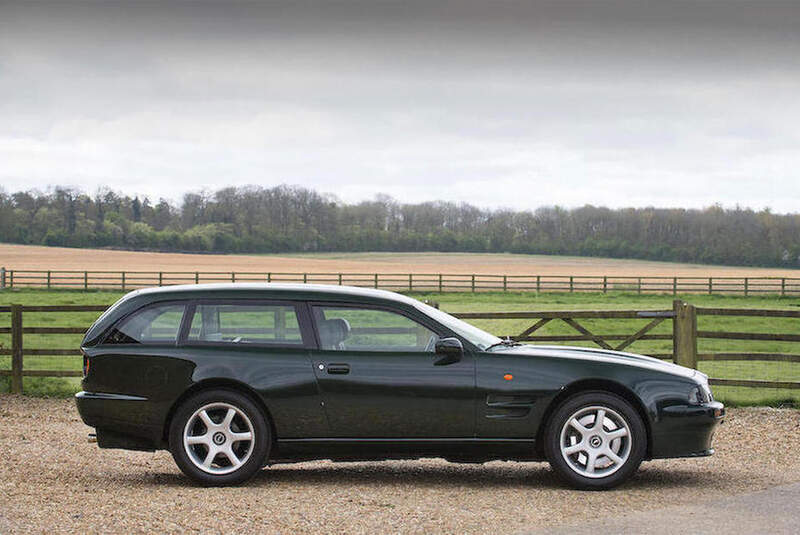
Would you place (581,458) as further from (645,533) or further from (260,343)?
(260,343)

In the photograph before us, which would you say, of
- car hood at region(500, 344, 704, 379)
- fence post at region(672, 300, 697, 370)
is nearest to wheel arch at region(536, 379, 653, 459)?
car hood at region(500, 344, 704, 379)

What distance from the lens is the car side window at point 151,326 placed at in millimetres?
7746

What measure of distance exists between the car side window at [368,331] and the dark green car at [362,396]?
0.01 metres

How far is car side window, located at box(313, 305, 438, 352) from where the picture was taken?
302 inches

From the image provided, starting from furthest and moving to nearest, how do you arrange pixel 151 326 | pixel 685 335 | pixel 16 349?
pixel 16 349, pixel 685 335, pixel 151 326

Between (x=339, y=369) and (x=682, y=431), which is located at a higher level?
(x=339, y=369)

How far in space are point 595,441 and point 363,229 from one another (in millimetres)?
98904

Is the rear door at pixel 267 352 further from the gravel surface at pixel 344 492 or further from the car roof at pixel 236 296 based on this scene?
the gravel surface at pixel 344 492

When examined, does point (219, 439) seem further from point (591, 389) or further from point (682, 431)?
point (682, 431)

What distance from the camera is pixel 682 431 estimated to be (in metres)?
7.50

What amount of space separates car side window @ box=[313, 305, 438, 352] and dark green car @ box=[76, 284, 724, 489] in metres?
0.01

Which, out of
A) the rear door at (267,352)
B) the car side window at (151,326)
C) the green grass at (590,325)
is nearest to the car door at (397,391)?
the rear door at (267,352)

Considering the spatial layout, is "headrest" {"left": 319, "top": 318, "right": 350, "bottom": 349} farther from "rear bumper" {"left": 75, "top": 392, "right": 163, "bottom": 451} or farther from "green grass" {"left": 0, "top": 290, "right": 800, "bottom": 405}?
"green grass" {"left": 0, "top": 290, "right": 800, "bottom": 405}

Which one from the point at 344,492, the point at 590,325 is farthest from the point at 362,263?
the point at 344,492
